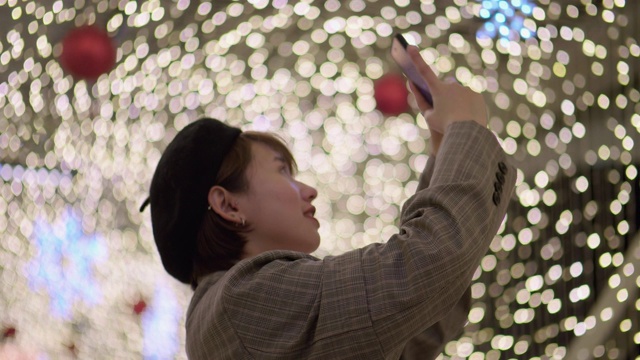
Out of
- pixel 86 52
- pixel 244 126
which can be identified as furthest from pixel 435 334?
pixel 244 126

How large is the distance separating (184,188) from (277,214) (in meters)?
0.09

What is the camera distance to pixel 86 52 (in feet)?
4.56

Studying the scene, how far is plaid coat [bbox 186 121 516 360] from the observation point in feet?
2.08

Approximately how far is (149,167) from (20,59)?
408 millimetres

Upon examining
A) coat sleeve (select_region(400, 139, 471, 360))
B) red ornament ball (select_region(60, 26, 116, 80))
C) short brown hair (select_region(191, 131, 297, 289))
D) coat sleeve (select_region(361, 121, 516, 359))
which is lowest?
coat sleeve (select_region(400, 139, 471, 360))

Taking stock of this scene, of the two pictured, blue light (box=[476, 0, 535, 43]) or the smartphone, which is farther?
blue light (box=[476, 0, 535, 43])

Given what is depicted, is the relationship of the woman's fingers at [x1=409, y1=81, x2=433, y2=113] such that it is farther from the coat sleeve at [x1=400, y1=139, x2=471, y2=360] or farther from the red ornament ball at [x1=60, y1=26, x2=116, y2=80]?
the red ornament ball at [x1=60, y1=26, x2=116, y2=80]

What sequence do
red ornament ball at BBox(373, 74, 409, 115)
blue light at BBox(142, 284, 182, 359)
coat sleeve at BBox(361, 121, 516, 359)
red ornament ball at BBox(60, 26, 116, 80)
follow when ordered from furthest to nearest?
red ornament ball at BBox(373, 74, 409, 115) → blue light at BBox(142, 284, 182, 359) → red ornament ball at BBox(60, 26, 116, 80) → coat sleeve at BBox(361, 121, 516, 359)

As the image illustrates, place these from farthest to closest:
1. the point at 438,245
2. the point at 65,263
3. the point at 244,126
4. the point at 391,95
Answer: the point at 391,95 → the point at 244,126 → the point at 65,263 → the point at 438,245

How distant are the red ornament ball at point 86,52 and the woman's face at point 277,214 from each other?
0.66 metres

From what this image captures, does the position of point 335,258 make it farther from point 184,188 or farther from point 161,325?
point 161,325

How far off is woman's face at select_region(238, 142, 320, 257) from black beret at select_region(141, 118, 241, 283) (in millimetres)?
37

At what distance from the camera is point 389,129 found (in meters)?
2.57

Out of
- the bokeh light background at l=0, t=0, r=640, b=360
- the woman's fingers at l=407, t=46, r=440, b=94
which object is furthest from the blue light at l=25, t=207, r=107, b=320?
the woman's fingers at l=407, t=46, r=440, b=94
